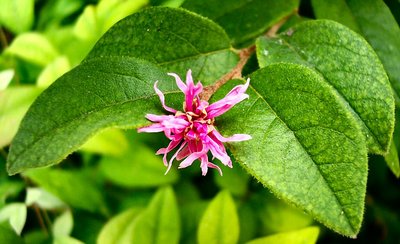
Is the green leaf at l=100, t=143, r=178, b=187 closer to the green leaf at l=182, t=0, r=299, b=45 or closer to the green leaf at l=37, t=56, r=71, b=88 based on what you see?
the green leaf at l=37, t=56, r=71, b=88

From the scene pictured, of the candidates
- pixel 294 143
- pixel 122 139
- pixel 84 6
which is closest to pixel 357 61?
pixel 294 143

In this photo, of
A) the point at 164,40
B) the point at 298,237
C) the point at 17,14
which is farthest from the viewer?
the point at 17,14

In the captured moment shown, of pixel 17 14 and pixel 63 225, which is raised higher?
pixel 17 14

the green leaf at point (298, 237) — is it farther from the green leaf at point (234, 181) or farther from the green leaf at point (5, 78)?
the green leaf at point (5, 78)

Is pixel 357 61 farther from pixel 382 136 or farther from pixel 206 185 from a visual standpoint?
pixel 206 185

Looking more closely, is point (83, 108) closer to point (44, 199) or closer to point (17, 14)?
point (44, 199)

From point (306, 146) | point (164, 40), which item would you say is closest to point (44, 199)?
point (164, 40)

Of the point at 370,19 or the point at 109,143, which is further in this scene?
the point at 109,143

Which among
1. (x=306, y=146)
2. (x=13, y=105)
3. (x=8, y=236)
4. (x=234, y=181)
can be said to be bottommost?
(x=234, y=181)
